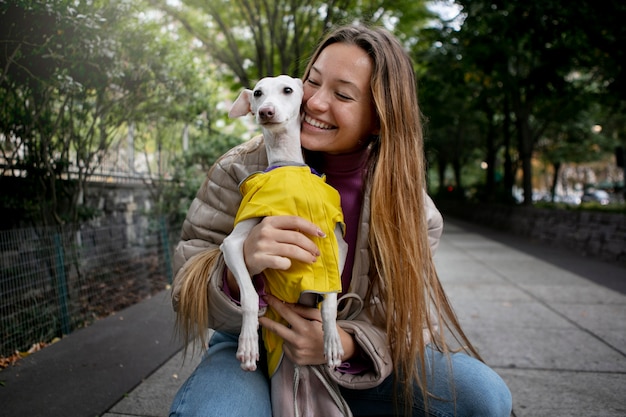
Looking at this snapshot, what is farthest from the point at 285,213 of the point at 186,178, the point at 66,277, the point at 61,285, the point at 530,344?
the point at 186,178

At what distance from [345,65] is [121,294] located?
4.49m

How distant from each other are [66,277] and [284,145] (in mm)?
3611

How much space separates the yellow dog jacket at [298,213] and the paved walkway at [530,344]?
1752mm

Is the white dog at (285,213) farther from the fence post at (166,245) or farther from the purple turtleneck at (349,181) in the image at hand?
the fence post at (166,245)

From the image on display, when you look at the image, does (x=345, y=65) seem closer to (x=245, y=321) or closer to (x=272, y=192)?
(x=272, y=192)

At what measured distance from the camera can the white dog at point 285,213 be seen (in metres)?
1.56

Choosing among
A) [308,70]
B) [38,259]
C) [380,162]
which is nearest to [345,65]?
[308,70]

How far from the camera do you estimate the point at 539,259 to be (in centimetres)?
942

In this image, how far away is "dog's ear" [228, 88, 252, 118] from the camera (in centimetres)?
191

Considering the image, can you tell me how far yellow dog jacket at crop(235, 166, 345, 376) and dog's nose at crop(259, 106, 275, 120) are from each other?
176 millimetres

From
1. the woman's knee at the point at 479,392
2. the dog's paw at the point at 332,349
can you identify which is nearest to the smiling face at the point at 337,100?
the dog's paw at the point at 332,349

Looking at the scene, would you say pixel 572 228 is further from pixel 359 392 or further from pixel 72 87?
pixel 359 392

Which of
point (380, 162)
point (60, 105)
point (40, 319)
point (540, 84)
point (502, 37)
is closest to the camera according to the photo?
point (380, 162)

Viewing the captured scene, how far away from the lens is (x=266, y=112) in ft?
5.49
